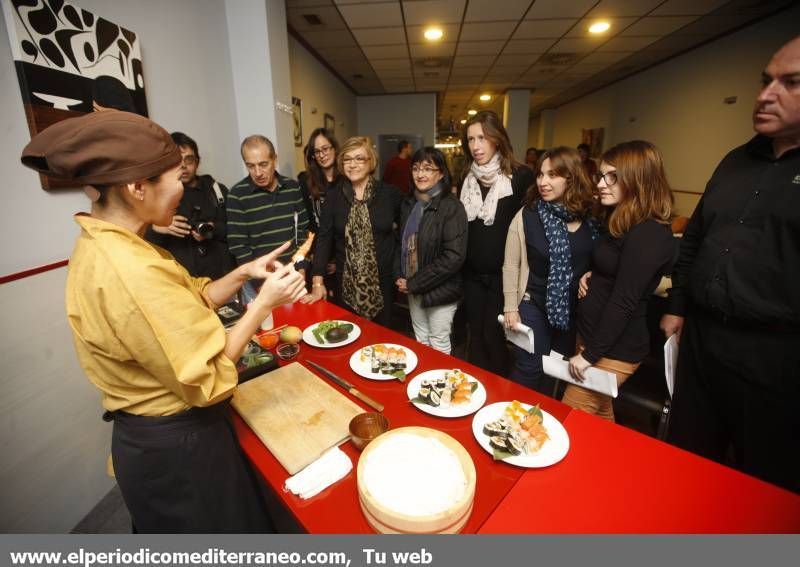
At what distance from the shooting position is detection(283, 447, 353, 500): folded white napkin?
814 millimetres

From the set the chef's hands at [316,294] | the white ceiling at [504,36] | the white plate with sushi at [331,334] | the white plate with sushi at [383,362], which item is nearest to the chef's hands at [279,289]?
the white plate with sushi at [383,362]

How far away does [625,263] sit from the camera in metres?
1.42

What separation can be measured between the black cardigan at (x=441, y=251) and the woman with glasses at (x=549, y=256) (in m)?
0.28

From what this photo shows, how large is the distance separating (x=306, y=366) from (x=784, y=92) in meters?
1.80

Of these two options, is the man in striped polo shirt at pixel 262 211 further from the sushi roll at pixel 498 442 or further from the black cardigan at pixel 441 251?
the sushi roll at pixel 498 442

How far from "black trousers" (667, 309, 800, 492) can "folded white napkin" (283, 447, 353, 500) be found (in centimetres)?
137

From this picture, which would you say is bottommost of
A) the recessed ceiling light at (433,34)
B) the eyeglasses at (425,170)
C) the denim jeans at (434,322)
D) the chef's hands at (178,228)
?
the denim jeans at (434,322)

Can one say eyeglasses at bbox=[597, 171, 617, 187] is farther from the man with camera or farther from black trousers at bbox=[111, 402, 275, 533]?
the man with camera

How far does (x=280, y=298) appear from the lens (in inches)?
35.4

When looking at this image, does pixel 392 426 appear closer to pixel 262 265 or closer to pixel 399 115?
pixel 262 265

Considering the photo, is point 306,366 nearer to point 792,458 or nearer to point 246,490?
point 246,490

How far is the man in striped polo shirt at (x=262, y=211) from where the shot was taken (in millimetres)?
2154

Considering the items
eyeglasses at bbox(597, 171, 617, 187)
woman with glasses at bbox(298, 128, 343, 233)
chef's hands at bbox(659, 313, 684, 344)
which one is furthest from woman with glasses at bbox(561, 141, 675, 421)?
woman with glasses at bbox(298, 128, 343, 233)
